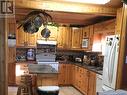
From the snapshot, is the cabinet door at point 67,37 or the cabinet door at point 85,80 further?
the cabinet door at point 67,37

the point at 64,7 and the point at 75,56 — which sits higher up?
the point at 64,7

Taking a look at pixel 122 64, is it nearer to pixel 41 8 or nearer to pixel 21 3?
pixel 41 8

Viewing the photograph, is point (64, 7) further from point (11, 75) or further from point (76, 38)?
point (11, 75)

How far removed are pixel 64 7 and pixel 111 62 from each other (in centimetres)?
149

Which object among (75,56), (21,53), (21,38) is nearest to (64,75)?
(75,56)

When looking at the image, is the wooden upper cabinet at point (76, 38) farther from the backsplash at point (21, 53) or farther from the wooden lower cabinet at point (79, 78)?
the backsplash at point (21, 53)

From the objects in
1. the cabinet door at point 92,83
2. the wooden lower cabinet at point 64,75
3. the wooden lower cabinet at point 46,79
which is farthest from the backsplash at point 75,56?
the wooden lower cabinet at point 46,79

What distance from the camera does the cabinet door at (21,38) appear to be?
6.27m

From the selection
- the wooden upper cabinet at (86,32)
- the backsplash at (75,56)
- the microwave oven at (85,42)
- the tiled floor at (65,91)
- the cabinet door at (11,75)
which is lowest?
the tiled floor at (65,91)

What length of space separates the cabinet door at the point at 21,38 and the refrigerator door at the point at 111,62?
349 cm

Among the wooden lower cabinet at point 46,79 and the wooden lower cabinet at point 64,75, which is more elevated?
the wooden lower cabinet at point 46,79

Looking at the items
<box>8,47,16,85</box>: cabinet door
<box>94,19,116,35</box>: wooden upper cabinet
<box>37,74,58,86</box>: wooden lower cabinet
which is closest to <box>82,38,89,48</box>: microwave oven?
<box>94,19,116,35</box>: wooden upper cabinet

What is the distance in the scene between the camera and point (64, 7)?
359 cm

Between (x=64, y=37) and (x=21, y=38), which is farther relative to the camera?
(x=64, y=37)
